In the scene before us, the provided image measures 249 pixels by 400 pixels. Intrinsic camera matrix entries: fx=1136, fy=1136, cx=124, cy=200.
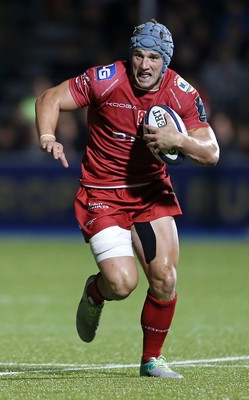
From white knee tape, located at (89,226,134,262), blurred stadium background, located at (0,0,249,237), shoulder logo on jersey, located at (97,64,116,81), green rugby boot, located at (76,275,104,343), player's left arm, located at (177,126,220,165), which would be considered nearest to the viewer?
player's left arm, located at (177,126,220,165)

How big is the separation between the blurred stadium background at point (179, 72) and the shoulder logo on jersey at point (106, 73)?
9.11 metres

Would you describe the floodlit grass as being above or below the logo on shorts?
below

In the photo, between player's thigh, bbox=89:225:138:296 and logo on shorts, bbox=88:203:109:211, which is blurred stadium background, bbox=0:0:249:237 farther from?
player's thigh, bbox=89:225:138:296

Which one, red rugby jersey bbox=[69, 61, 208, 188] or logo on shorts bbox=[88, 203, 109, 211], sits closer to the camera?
red rugby jersey bbox=[69, 61, 208, 188]

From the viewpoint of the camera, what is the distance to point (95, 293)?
7.16 metres

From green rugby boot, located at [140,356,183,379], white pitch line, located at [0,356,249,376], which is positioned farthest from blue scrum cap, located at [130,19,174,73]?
white pitch line, located at [0,356,249,376]

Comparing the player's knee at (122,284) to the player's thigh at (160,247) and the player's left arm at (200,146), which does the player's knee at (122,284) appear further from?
Result: the player's left arm at (200,146)

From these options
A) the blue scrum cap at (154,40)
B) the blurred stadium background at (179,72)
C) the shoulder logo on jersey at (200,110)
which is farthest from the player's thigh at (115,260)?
the blurred stadium background at (179,72)

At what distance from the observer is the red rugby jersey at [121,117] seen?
6762mm

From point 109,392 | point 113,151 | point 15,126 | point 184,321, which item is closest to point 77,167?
point 15,126

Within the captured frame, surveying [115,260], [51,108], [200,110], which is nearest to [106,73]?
[51,108]

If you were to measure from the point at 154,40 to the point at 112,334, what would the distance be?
2.98 m

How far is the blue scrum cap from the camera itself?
6621 millimetres

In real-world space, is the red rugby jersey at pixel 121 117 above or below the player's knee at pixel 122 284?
above
